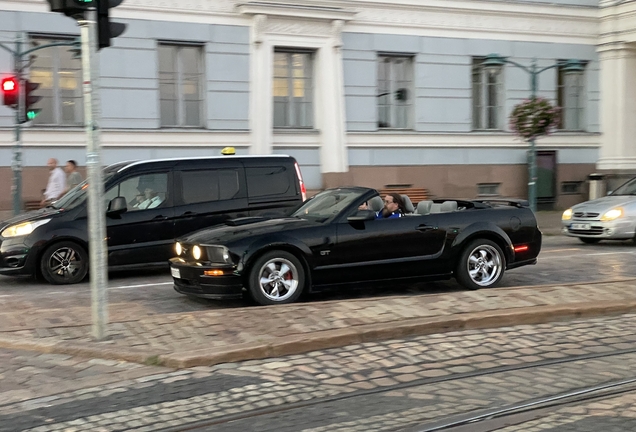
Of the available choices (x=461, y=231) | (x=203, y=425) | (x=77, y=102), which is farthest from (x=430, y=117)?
(x=203, y=425)

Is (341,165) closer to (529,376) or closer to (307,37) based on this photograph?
(307,37)

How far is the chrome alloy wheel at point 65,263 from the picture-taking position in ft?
36.0

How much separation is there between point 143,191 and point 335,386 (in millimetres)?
6607

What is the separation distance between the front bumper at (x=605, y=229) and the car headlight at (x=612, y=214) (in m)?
0.08

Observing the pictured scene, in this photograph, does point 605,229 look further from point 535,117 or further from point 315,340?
point 315,340

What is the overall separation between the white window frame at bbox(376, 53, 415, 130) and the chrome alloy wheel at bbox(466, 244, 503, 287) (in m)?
12.7

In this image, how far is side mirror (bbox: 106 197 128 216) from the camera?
11.1 metres

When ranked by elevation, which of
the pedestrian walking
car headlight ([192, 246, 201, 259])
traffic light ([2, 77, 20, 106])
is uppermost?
traffic light ([2, 77, 20, 106])

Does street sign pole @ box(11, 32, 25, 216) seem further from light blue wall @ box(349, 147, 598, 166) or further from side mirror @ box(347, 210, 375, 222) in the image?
side mirror @ box(347, 210, 375, 222)

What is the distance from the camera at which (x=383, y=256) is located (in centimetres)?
923

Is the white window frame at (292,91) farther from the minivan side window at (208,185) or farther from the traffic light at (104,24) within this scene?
the traffic light at (104,24)

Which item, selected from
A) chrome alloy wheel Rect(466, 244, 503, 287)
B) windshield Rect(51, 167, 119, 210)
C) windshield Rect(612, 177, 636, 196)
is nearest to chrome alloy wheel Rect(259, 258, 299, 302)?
chrome alloy wheel Rect(466, 244, 503, 287)

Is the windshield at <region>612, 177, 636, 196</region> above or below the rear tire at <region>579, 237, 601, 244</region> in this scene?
above

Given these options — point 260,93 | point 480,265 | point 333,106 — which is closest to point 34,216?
point 480,265
